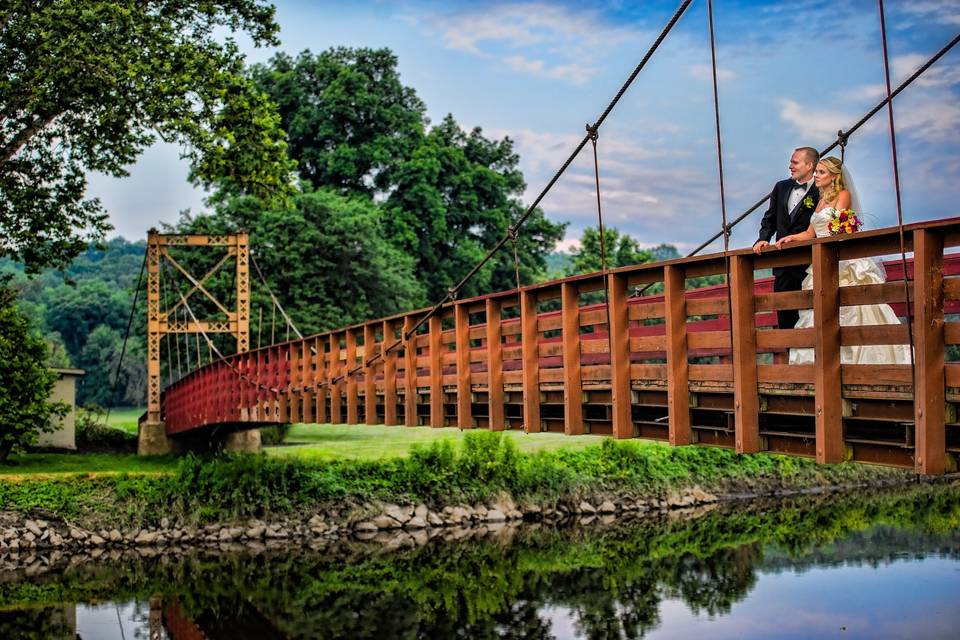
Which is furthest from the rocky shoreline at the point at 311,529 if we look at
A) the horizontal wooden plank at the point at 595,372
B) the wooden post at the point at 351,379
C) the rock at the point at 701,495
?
the horizontal wooden plank at the point at 595,372

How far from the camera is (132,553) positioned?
19734 millimetres

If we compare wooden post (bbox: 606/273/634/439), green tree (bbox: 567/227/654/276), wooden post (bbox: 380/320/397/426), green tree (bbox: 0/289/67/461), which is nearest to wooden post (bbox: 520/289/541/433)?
wooden post (bbox: 606/273/634/439)

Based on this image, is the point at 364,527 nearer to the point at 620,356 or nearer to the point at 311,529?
the point at 311,529

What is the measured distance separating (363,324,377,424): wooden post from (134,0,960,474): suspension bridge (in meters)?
0.02

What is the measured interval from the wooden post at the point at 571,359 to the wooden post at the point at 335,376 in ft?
20.1

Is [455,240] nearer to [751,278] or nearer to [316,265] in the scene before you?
[316,265]

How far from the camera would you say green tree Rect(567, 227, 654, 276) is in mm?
39166

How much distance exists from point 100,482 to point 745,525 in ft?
36.9

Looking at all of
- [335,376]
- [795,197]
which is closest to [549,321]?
[795,197]

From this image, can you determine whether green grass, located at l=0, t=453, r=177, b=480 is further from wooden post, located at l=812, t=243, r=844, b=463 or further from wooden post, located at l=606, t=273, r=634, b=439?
wooden post, located at l=812, t=243, r=844, b=463

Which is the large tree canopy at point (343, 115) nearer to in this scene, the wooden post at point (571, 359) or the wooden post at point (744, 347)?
the wooden post at point (571, 359)

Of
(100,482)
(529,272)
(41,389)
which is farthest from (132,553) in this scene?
(529,272)

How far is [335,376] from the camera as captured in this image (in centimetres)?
1570

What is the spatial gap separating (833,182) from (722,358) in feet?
7.04
